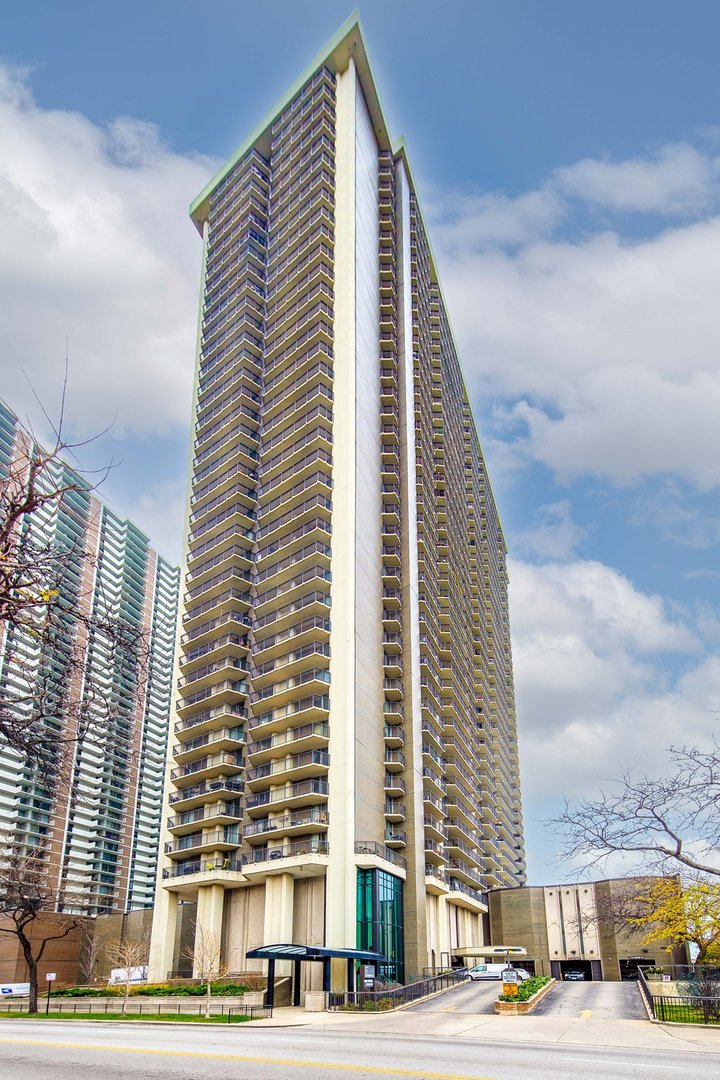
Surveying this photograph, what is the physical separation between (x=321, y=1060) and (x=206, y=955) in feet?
117

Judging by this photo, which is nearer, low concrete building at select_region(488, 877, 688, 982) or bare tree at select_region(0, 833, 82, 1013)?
bare tree at select_region(0, 833, 82, 1013)

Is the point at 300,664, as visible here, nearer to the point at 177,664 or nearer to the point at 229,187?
the point at 177,664

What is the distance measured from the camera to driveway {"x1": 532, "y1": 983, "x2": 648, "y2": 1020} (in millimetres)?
32719

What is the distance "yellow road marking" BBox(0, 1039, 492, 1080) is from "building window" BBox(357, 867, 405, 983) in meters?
33.0

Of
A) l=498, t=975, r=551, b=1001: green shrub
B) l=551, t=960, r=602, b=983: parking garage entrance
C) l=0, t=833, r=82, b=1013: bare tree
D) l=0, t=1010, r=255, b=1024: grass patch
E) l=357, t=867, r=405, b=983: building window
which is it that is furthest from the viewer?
l=551, t=960, r=602, b=983: parking garage entrance

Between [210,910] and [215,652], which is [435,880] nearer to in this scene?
[210,910]

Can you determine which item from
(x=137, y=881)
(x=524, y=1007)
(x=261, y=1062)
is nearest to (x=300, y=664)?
(x=524, y=1007)

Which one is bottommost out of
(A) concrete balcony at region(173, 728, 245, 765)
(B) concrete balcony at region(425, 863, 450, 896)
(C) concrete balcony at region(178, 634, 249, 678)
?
(B) concrete balcony at region(425, 863, 450, 896)

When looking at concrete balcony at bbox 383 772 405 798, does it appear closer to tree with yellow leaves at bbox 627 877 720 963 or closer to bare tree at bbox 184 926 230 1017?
bare tree at bbox 184 926 230 1017

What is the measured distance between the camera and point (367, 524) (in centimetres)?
6619

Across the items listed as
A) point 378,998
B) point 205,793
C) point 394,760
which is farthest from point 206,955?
point 394,760

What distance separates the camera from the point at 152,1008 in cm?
4222

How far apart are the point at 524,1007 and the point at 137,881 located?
119774 millimetres

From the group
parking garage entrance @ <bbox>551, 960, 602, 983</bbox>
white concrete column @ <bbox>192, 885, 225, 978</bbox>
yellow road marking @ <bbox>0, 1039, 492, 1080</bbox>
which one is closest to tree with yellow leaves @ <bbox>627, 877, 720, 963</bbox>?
yellow road marking @ <bbox>0, 1039, 492, 1080</bbox>
